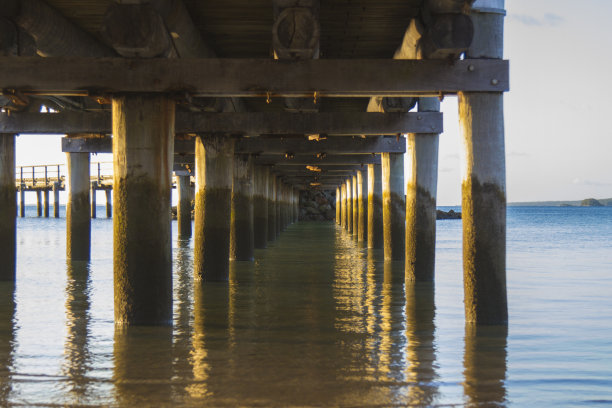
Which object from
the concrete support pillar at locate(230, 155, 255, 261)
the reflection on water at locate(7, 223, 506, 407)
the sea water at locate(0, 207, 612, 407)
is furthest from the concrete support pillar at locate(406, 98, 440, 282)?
the concrete support pillar at locate(230, 155, 255, 261)

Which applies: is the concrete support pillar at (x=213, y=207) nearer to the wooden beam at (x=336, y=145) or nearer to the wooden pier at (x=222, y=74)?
the wooden pier at (x=222, y=74)

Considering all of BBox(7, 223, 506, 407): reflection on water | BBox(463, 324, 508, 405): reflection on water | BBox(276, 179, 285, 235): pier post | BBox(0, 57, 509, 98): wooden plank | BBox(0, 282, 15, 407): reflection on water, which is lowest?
BBox(463, 324, 508, 405): reflection on water

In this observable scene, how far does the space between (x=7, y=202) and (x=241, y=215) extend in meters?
5.85

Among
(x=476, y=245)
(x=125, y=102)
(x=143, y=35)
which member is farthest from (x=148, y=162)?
(x=476, y=245)

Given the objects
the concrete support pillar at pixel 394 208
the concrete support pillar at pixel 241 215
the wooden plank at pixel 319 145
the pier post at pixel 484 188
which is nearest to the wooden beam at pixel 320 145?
the wooden plank at pixel 319 145

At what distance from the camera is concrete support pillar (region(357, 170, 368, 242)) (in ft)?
81.8

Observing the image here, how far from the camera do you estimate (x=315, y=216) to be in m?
61.7

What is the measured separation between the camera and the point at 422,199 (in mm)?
11430

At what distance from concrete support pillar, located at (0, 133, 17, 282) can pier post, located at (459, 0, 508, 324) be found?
7.36m

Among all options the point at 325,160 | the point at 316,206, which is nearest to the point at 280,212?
the point at 325,160

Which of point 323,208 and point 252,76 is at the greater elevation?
point 252,76

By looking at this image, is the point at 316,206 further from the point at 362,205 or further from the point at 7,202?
the point at 7,202

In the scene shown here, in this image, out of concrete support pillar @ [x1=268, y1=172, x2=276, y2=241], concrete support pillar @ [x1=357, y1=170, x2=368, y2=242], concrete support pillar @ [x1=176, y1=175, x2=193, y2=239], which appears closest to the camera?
concrete support pillar @ [x1=357, y1=170, x2=368, y2=242]

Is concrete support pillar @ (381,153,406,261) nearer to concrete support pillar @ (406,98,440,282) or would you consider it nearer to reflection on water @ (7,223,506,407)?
concrete support pillar @ (406,98,440,282)
